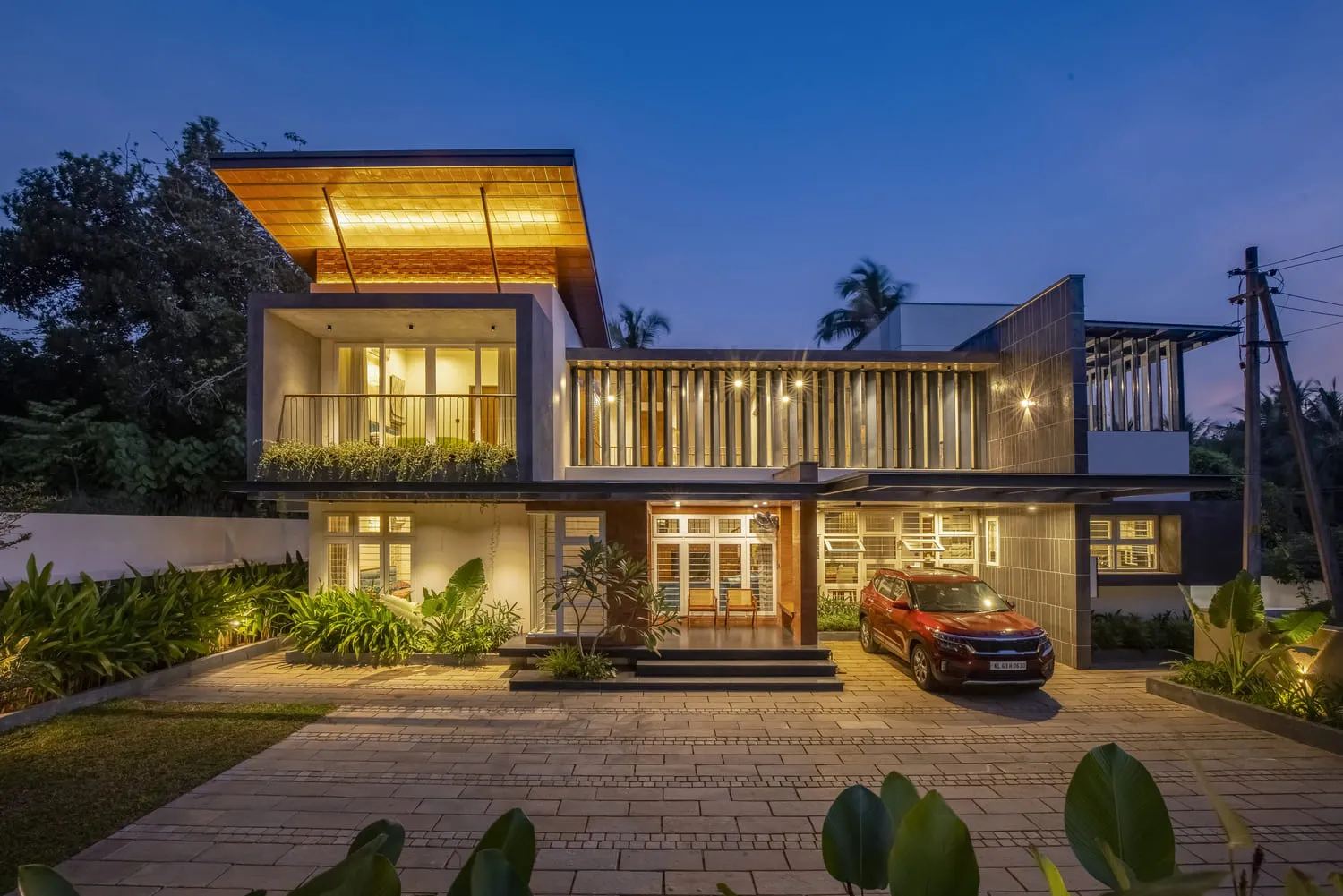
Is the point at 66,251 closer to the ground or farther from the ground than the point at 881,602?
farther from the ground

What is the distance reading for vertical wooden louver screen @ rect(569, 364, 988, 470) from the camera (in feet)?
48.5

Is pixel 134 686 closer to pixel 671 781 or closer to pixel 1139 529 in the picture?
pixel 671 781

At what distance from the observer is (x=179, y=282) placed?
64.5 feet

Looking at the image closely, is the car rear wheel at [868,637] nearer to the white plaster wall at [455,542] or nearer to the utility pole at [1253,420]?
the utility pole at [1253,420]

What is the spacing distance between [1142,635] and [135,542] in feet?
58.4

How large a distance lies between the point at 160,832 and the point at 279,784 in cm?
109

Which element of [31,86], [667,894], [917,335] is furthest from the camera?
[31,86]

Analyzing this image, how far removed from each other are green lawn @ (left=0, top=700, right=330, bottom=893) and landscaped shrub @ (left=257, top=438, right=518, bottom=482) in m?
3.71

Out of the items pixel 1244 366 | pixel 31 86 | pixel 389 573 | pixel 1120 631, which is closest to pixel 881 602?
pixel 1120 631

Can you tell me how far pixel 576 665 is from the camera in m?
10.3

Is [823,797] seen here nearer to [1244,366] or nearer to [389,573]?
[389,573]

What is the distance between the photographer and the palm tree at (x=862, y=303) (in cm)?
3466

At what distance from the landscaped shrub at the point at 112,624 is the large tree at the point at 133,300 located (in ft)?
27.3

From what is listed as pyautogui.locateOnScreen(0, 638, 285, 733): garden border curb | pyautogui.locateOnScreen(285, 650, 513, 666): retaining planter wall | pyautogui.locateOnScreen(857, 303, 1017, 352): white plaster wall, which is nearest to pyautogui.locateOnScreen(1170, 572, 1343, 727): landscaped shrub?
pyautogui.locateOnScreen(857, 303, 1017, 352): white plaster wall
